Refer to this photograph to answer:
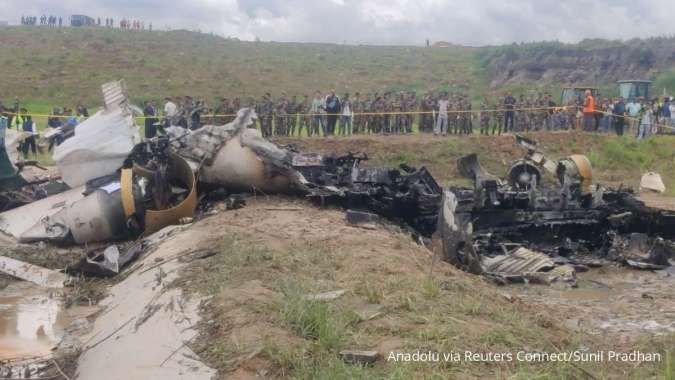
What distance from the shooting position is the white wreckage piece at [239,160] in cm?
1208

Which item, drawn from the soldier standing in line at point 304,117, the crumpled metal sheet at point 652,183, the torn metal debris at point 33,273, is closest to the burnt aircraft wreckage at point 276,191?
the torn metal debris at point 33,273

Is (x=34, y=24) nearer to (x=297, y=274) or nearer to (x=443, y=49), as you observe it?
(x=443, y=49)

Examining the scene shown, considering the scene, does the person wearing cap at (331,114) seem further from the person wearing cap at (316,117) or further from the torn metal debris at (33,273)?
the torn metal debris at (33,273)

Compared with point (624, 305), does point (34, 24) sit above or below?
above

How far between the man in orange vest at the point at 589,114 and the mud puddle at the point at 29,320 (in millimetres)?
20379

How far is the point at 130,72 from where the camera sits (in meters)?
50.8

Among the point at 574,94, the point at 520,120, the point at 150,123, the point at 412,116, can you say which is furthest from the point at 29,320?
the point at 574,94

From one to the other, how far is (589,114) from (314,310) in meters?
21.9

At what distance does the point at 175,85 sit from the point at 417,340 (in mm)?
44223

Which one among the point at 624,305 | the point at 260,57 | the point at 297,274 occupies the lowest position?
the point at 624,305

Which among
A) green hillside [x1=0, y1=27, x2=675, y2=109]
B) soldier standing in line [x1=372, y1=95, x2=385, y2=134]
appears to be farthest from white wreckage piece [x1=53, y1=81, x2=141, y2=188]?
green hillside [x1=0, y1=27, x2=675, y2=109]

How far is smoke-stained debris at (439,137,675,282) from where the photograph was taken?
472 inches

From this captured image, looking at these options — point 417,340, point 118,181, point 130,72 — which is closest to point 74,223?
point 118,181

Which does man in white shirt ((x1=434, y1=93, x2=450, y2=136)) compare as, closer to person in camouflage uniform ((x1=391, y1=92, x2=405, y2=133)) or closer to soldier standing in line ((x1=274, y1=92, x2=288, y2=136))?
person in camouflage uniform ((x1=391, y1=92, x2=405, y2=133))
